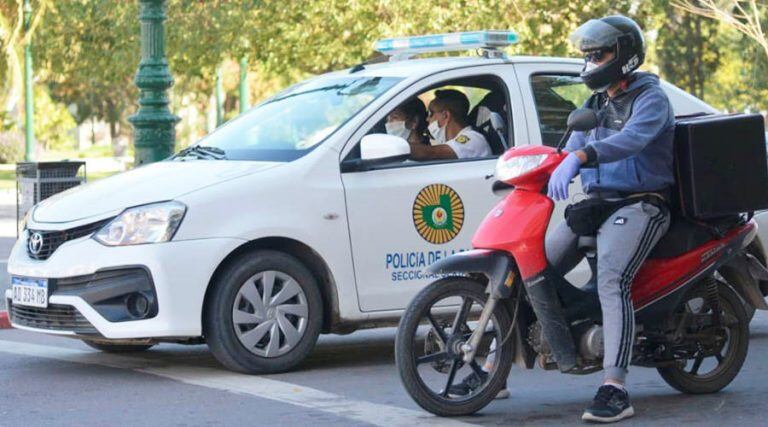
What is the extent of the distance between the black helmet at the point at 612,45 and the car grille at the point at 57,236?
104 inches

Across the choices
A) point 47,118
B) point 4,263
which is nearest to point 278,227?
point 4,263

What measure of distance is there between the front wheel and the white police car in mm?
1463

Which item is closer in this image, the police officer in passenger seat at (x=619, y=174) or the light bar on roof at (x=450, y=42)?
the police officer in passenger seat at (x=619, y=174)

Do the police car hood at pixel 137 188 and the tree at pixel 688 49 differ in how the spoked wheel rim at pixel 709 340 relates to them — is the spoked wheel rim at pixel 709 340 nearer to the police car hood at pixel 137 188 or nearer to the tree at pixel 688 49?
the police car hood at pixel 137 188

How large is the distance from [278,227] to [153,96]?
15.5 ft

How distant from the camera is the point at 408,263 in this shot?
324 inches

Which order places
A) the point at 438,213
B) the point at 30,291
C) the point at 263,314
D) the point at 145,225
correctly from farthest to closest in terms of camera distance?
the point at 438,213 < the point at 30,291 < the point at 263,314 < the point at 145,225

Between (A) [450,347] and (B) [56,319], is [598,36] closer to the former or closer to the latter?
(A) [450,347]

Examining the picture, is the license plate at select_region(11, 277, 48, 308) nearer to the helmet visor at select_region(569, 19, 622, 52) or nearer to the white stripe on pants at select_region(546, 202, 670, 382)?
the white stripe on pants at select_region(546, 202, 670, 382)

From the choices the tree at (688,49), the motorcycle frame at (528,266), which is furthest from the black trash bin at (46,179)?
the tree at (688,49)

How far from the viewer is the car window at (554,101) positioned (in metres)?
8.76

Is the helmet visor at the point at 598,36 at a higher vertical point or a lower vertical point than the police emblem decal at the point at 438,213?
higher

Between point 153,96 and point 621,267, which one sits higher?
point 153,96

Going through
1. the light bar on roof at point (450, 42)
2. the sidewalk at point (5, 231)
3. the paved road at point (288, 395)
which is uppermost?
the light bar on roof at point (450, 42)
